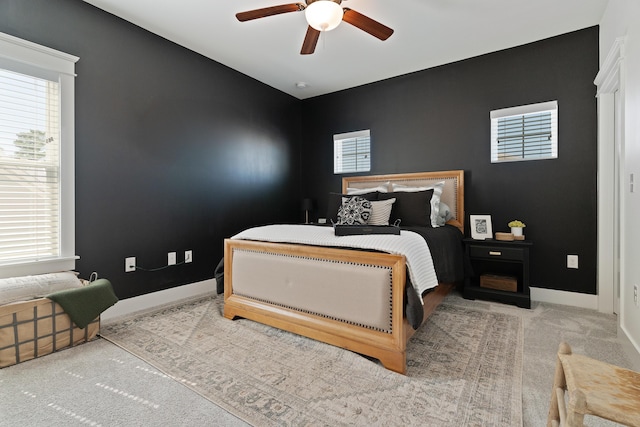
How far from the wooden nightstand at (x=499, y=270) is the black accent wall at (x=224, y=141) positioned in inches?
11.7

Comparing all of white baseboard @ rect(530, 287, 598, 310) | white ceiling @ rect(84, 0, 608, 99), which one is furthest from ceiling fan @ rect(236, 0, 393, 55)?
white baseboard @ rect(530, 287, 598, 310)

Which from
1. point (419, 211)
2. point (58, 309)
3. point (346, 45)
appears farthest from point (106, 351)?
point (346, 45)

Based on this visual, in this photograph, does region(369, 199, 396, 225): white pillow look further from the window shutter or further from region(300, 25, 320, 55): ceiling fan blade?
the window shutter

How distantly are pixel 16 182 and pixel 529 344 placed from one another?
3853 millimetres

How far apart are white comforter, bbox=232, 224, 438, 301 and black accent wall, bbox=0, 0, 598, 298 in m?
1.35

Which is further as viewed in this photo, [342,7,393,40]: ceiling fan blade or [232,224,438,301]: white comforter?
[342,7,393,40]: ceiling fan blade

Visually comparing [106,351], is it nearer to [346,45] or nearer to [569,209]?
[346,45]

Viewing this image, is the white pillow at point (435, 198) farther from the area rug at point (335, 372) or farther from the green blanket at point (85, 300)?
the green blanket at point (85, 300)

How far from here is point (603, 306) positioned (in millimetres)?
2822

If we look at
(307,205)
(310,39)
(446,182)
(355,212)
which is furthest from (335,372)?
(307,205)

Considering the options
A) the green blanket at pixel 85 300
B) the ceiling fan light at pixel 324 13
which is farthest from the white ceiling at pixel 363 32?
the green blanket at pixel 85 300

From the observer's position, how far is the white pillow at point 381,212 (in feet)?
10.6

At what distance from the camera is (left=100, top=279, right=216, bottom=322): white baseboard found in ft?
8.96

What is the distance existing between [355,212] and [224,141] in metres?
1.80
